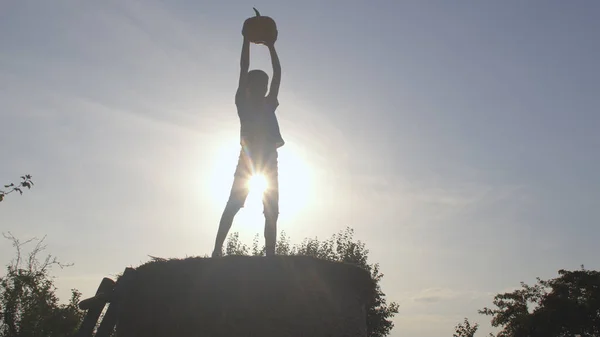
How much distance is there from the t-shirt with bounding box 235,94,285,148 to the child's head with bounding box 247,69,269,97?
112mm

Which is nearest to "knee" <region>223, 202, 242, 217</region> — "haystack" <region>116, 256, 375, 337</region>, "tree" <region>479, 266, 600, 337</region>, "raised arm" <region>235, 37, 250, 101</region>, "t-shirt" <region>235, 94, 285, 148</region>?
"t-shirt" <region>235, 94, 285, 148</region>

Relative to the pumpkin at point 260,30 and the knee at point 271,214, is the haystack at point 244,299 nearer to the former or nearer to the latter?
the knee at point 271,214

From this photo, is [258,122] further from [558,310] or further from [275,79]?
[558,310]

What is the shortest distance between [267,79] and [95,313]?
3.57 metres

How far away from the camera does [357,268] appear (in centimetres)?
502

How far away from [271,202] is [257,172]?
0.44m

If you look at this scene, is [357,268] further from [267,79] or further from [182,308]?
[267,79]

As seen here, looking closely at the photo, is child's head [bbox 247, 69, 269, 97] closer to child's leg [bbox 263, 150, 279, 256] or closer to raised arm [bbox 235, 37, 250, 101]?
raised arm [bbox 235, 37, 250, 101]

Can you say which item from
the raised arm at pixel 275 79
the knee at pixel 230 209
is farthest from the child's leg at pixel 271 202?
the raised arm at pixel 275 79

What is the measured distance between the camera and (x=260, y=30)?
244 inches

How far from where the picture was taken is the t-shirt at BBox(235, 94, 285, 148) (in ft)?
19.8

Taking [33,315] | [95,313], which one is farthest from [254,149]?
[33,315]

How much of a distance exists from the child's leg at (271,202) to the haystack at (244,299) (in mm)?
1059

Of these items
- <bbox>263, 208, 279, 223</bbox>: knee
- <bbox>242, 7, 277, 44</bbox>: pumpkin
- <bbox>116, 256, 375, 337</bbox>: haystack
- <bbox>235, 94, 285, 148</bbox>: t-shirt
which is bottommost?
<bbox>116, 256, 375, 337</bbox>: haystack
